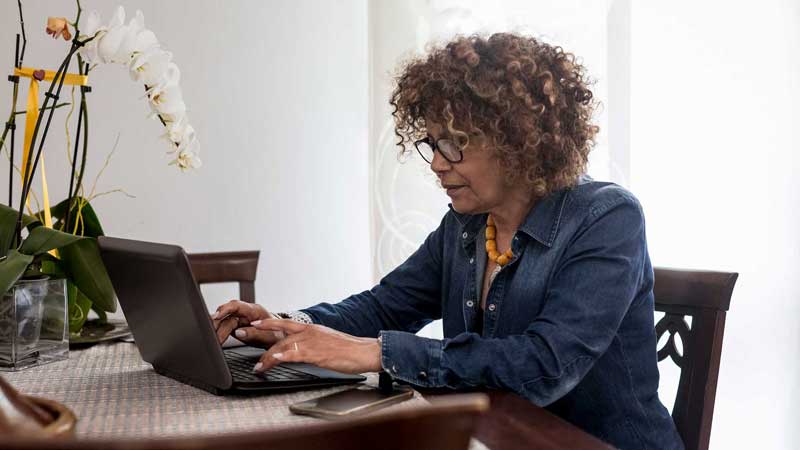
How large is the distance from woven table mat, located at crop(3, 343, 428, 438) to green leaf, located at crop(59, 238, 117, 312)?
10 centimetres

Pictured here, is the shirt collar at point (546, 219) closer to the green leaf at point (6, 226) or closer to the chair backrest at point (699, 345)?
the chair backrest at point (699, 345)

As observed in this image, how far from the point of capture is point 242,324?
4.83 feet

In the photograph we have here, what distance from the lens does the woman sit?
1245 millimetres

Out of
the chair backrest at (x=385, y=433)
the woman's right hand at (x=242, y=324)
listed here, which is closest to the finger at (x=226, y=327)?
the woman's right hand at (x=242, y=324)

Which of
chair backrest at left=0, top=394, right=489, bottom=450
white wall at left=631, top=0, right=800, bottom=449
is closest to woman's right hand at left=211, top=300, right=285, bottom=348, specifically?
chair backrest at left=0, top=394, right=489, bottom=450

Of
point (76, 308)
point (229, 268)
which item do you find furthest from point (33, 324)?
point (229, 268)

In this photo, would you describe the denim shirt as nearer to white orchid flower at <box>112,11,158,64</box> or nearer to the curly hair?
the curly hair

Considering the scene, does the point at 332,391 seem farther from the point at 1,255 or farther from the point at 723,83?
the point at 723,83

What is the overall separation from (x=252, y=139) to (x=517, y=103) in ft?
4.43

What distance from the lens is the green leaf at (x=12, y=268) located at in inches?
50.8

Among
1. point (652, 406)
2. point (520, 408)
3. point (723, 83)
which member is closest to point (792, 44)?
point (723, 83)

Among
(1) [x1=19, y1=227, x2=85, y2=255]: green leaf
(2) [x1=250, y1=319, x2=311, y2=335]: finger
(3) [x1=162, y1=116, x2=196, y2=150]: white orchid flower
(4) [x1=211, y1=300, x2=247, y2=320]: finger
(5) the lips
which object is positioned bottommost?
(4) [x1=211, y1=300, x2=247, y2=320]: finger

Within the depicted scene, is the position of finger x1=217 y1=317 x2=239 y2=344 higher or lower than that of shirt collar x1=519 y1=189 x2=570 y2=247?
lower

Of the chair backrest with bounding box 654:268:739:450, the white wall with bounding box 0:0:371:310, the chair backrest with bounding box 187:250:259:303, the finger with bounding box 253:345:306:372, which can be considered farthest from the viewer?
the white wall with bounding box 0:0:371:310
